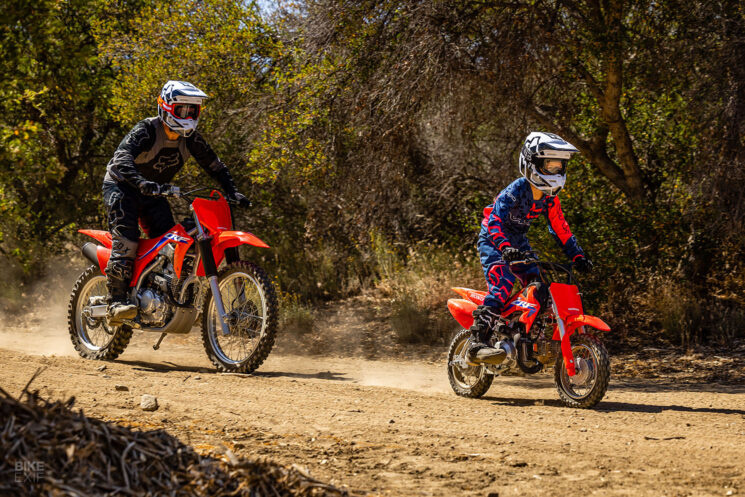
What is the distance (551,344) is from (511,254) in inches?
33.8

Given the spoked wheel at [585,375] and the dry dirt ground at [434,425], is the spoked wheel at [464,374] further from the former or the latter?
the spoked wheel at [585,375]

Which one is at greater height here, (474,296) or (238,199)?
(238,199)

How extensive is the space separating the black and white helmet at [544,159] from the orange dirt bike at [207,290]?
2567 millimetres

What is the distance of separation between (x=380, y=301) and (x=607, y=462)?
8.15m

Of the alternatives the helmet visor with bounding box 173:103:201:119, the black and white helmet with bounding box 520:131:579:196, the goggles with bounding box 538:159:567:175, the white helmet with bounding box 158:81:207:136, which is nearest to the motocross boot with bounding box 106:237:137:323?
the white helmet with bounding box 158:81:207:136

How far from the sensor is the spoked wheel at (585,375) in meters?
6.19

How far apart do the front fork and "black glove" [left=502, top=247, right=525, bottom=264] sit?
2.73 meters

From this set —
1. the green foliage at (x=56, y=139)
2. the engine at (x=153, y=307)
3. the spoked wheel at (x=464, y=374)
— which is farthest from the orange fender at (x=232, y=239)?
the green foliage at (x=56, y=139)

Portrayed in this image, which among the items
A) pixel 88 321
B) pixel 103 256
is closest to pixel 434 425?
pixel 103 256

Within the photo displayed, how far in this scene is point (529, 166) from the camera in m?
6.88

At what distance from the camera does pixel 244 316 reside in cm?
748

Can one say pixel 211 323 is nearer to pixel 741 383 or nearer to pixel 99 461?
pixel 99 461

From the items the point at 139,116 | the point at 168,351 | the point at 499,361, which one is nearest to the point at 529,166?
the point at 499,361

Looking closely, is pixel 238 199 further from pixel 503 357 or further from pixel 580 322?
pixel 580 322
